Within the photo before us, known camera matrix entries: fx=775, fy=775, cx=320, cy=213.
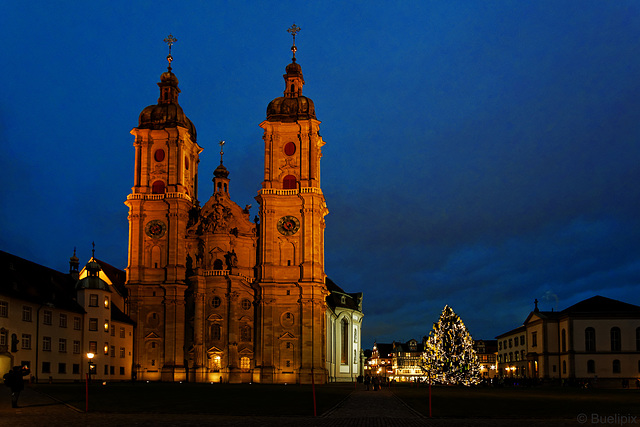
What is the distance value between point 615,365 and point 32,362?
207 ft

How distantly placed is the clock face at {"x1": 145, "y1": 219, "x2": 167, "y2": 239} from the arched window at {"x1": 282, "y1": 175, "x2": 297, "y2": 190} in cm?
1422

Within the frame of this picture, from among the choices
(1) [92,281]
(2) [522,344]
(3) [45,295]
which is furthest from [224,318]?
(2) [522,344]

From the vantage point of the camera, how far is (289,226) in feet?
282

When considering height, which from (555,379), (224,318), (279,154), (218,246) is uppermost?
(279,154)

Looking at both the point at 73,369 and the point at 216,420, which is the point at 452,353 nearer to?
the point at 73,369

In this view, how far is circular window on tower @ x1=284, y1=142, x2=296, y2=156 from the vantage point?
88.1 metres

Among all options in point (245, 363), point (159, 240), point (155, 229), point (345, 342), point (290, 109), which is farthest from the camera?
point (345, 342)

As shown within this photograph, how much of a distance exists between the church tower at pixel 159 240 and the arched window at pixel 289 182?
1136 cm

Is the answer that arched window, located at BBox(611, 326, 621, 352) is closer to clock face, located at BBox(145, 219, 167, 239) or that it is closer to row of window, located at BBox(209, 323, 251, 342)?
row of window, located at BBox(209, 323, 251, 342)

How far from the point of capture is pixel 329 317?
100 metres

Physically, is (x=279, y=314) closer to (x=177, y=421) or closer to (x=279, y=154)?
(x=279, y=154)

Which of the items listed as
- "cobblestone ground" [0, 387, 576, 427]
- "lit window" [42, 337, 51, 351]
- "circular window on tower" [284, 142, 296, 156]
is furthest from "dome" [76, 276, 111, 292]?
"cobblestone ground" [0, 387, 576, 427]

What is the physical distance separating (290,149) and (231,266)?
1489cm

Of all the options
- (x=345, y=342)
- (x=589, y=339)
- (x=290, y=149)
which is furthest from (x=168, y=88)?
(x=589, y=339)
